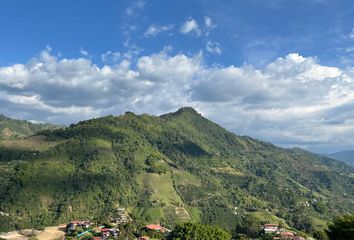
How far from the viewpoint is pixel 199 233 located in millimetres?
123812

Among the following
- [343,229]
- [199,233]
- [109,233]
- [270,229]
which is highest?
[343,229]

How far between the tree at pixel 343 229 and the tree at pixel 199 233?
5166 cm

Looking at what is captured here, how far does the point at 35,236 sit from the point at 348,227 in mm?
117820

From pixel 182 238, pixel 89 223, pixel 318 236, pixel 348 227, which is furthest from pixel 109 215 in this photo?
pixel 348 227

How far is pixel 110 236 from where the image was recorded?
5743 inches

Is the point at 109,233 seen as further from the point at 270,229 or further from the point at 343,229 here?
the point at 343,229

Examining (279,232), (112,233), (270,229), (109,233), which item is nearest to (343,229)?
(112,233)

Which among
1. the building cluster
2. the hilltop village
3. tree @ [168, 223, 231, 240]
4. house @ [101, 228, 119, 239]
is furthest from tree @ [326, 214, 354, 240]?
house @ [101, 228, 119, 239]

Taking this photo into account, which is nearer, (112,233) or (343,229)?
(343,229)

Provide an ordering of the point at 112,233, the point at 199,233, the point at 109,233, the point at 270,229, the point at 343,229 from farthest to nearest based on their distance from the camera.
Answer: the point at 270,229 → the point at 109,233 → the point at 112,233 → the point at 199,233 → the point at 343,229

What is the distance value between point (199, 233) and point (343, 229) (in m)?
57.9

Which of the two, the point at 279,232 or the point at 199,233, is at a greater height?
the point at 199,233

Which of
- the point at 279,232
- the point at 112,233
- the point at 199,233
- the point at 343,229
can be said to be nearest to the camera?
the point at 343,229

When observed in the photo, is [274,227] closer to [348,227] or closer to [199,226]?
[199,226]
